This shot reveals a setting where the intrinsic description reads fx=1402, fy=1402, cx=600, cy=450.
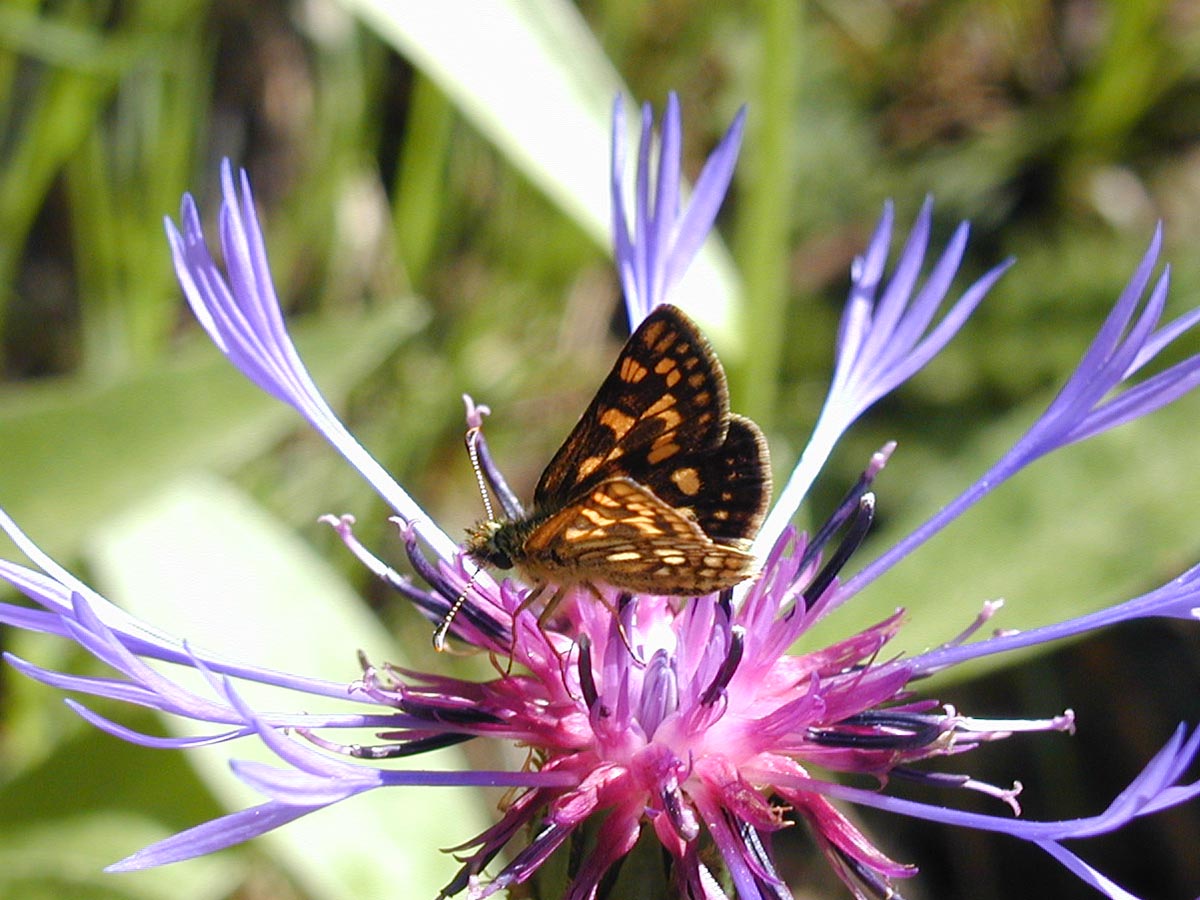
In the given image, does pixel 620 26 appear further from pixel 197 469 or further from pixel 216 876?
pixel 216 876

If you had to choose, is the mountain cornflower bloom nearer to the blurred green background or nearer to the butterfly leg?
the butterfly leg

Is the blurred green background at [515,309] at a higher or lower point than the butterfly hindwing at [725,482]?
higher

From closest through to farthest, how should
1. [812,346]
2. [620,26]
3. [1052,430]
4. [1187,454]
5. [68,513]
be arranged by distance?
[1052,430] < [68,513] < [1187,454] < [620,26] < [812,346]

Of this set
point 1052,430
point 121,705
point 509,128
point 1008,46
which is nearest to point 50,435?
point 121,705

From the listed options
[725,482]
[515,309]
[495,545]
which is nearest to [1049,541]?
[725,482]

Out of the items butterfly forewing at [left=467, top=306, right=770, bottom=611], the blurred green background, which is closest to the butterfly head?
butterfly forewing at [left=467, top=306, right=770, bottom=611]

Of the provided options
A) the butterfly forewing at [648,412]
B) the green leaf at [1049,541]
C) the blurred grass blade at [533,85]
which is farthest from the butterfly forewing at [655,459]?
the blurred grass blade at [533,85]

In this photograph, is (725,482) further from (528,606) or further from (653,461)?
(528,606)

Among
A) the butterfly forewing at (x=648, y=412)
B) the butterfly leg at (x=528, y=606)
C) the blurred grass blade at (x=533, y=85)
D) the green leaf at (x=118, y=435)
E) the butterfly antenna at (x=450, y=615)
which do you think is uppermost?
the blurred grass blade at (x=533, y=85)

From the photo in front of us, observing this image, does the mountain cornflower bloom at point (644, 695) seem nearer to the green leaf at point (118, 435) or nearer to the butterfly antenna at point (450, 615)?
the butterfly antenna at point (450, 615)
